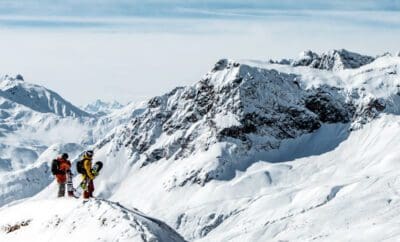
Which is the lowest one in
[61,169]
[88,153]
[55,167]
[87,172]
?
[61,169]

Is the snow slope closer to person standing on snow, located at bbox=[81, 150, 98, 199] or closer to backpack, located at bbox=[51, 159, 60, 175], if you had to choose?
person standing on snow, located at bbox=[81, 150, 98, 199]

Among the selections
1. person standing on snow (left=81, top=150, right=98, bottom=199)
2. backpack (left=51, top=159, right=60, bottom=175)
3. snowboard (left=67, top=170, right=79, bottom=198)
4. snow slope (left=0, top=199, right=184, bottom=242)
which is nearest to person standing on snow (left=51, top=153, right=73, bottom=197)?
backpack (left=51, top=159, right=60, bottom=175)

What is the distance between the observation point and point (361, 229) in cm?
3422

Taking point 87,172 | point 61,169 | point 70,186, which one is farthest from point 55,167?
point 87,172

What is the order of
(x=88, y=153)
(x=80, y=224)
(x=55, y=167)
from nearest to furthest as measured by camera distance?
(x=80, y=224)
(x=88, y=153)
(x=55, y=167)

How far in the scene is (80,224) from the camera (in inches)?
955

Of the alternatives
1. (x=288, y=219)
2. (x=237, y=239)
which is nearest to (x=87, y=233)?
(x=237, y=239)

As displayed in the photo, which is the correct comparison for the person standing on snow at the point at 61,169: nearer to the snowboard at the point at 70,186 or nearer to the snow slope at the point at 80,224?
the snowboard at the point at 70,186

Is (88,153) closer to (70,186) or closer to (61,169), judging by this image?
(70,186)

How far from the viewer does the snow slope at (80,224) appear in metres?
23.0

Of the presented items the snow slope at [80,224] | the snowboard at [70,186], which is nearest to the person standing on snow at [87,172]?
the snow slope at [80,224]

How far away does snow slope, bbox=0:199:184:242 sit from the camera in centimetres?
2305

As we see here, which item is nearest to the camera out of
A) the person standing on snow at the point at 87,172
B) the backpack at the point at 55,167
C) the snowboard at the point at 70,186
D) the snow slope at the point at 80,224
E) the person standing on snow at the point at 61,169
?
the snow slope at the point at 80,224

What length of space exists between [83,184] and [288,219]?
163 meters
